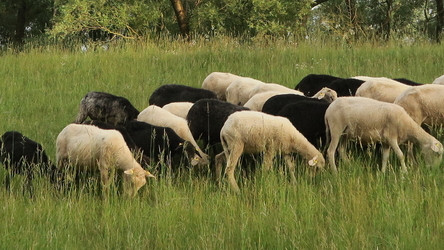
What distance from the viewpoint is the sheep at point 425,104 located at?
8680 millimetres

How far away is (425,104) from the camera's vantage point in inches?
342

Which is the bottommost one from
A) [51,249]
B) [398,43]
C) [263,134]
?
[51,249]

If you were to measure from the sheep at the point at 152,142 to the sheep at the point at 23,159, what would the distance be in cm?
103

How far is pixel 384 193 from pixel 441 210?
27.8 inches

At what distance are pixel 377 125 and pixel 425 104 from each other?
108cm

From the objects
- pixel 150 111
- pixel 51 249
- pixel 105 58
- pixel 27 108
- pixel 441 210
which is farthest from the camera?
pixel 105 58

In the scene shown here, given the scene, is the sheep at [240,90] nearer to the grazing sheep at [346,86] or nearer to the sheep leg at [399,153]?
the grazing sheep at [346,86]

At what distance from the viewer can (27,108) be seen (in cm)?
1269

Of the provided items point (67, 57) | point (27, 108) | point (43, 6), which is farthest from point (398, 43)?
point (43, 6)

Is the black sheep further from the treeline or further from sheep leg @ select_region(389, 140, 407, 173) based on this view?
the treeline

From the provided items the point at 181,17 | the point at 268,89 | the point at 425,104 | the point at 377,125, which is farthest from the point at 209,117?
the point at 181,17

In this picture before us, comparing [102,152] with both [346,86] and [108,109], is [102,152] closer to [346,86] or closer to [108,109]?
[108,109]

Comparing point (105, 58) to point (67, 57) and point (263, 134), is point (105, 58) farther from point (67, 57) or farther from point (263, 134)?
point (263, 134)

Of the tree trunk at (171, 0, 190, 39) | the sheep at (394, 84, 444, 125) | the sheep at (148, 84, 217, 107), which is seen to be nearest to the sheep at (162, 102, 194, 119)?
the sheep at (148, 84, 217, 107)
